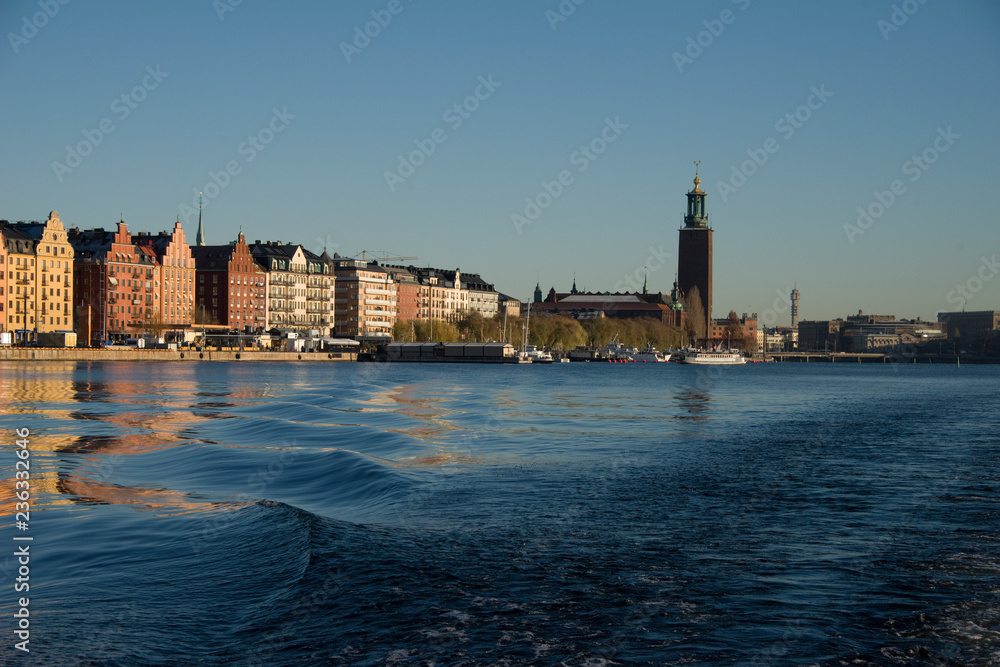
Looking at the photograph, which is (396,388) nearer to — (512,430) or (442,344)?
(512,430)

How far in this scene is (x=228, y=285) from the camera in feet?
530

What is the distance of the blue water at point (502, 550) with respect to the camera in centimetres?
1112

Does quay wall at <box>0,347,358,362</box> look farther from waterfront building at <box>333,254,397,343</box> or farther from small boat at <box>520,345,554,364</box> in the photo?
small boat at <box>520,345,554,364</box>

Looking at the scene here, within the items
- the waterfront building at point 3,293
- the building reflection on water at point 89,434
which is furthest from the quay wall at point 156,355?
the building reflection on water at point 89,434

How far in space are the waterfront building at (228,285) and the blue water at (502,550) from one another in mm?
131206

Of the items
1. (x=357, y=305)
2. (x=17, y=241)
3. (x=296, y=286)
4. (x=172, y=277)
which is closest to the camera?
(x=17, y=241)

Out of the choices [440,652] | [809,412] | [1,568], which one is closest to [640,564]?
[440,652]

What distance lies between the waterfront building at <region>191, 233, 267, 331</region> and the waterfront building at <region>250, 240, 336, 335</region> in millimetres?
5573

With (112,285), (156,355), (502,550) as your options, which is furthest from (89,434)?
(112,285)

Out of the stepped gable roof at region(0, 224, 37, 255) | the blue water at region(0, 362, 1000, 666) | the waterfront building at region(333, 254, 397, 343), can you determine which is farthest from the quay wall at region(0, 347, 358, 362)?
the blue water at region(0, 362, 1000, 666)

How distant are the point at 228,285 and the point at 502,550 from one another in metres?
154

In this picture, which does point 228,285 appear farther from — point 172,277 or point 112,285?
point 112,285

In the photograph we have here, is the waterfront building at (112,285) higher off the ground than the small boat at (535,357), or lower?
higher

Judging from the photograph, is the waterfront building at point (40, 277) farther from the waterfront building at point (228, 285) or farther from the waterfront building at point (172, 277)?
the waterfront building at point (228, 285)
